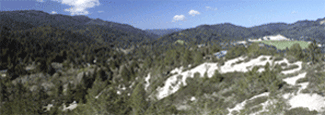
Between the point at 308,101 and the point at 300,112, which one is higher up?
the point at 308,101

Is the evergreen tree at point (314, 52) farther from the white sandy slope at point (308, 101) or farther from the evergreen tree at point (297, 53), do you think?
the evergreen tree at point (297, 53)

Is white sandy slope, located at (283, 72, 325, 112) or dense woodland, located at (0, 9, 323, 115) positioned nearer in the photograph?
white sandy slope, located at (283, 72, 325, 112)

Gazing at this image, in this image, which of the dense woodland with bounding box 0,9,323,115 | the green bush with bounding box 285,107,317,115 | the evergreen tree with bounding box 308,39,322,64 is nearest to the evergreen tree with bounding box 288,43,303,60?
the dense woodland with bounding box 0,9,323,115

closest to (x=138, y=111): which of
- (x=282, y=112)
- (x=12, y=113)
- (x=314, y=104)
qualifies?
(x=282, y=112)

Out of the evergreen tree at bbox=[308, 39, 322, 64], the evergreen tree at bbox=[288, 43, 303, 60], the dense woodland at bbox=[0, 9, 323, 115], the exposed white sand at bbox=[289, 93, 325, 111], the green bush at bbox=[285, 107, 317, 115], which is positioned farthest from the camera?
the evergreen tree at bbox=[288, 43, 303, 60]

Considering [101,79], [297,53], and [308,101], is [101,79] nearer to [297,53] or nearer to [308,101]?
[297,53]

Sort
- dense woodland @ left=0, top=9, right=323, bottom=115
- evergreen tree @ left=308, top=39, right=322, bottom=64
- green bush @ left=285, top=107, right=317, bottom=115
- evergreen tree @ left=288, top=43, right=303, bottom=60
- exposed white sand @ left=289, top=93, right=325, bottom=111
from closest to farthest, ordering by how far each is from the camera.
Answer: green bush @ left=285, top=107, right=317, bottom=115 → exposed white sand @ left=289, top=93, right=325, bottom=111 → evergreen tree @ left=308, top=39, right=322, bottom=64 → dense woodland @ left=0, top=9, right=323, bottom=115 → evergreen tree @ left=288, top=43, right=303, bottom=60

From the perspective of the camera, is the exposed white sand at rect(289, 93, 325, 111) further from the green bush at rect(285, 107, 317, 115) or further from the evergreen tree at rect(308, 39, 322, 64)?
the evergreen tree at rect(308, 39, 322, 64)

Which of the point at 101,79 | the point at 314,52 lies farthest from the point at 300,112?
the point at 101,79

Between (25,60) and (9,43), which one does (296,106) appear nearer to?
(25,60)

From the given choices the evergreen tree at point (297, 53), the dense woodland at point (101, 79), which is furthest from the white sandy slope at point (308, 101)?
the evergreen tree at point (297, 53)

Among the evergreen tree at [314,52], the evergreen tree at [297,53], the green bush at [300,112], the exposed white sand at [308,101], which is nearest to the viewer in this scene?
the green bush at [300,112]
